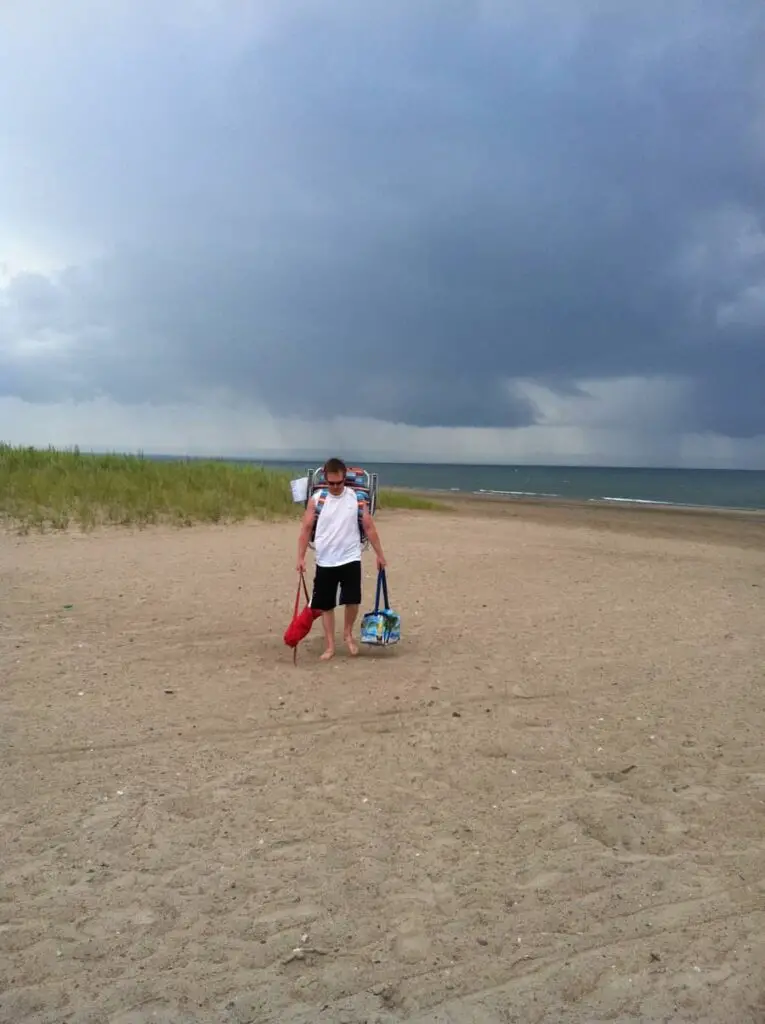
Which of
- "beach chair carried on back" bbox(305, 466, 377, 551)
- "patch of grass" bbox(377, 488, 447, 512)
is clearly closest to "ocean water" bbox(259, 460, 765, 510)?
"patch of grass" bbox(377, 488, 447, 512)

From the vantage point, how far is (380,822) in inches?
163

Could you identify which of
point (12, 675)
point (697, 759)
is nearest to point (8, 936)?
point (12, 675)

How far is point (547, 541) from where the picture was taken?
56.5ft

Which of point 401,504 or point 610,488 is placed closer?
point 401,504

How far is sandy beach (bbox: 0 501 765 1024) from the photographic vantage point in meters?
2.95

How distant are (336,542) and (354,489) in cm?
59

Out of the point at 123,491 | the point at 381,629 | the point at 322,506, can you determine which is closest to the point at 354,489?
the point at 322,506

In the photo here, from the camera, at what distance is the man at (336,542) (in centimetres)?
695

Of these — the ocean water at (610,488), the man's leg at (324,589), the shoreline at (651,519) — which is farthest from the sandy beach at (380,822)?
the ocean water at (610,488)

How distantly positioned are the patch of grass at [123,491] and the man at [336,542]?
936 centimetres

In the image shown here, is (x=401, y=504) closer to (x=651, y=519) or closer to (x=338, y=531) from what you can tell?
(x=651, y=519)

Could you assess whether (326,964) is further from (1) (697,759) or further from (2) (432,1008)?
(1) (697,759)

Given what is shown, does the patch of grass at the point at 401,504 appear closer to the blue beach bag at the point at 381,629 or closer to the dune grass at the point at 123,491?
the dune grass at the point at 123,491

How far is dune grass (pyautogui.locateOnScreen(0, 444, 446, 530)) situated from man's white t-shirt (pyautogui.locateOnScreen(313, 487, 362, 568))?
30.9 feet
